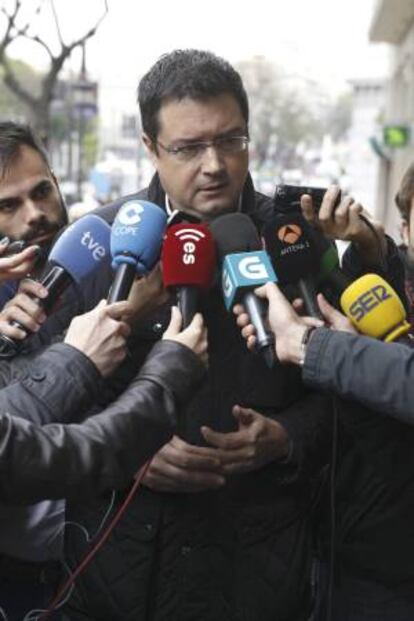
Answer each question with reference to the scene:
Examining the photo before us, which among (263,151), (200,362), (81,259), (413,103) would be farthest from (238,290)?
(263,151)

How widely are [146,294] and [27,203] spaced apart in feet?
1.94

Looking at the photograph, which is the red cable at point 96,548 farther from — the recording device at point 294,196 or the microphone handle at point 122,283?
the recording device at point 294,196

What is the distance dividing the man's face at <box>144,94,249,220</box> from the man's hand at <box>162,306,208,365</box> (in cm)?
54

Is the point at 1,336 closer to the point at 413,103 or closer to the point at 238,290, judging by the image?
the point at 238,290

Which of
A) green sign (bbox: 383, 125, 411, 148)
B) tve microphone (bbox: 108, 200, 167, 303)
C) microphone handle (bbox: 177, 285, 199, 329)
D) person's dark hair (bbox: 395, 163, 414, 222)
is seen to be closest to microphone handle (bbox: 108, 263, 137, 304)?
tve microphone (bbox: 108, 200, 167, 303)

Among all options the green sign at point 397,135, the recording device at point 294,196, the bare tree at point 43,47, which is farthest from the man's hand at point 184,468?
the green sign at point 397,135

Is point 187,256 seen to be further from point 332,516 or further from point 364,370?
point 332,516

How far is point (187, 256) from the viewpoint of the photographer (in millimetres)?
1947

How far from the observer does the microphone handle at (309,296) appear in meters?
2.02

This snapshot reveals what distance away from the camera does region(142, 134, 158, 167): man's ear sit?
246cm

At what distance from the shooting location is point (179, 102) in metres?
2.34

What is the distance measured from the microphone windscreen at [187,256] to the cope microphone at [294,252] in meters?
0.15

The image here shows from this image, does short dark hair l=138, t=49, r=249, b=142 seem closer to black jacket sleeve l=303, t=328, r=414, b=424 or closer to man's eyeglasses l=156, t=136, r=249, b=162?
man's eyeglasses l=156, t=136, r=249, b=162

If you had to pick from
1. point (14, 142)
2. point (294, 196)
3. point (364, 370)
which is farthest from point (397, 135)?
point (364, 370)
